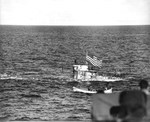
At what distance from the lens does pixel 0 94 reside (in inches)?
1544

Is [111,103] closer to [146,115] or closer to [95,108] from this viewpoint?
[95,108]

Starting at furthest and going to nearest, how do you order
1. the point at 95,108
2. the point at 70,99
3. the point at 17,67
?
the point at 17,67
the point at 70,99
the point at 95,108

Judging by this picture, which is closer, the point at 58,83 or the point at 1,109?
the point at 1,109

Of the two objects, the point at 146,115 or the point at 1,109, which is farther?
the point at 1,109

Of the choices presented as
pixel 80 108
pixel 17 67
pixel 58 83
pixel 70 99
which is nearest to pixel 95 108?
pixel 80 108

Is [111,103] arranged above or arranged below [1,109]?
above

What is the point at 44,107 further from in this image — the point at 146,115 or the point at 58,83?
the point at 146,115

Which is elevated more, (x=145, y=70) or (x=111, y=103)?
(x=111, y=103)

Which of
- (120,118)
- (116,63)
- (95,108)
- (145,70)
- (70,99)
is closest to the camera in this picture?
(120,118)

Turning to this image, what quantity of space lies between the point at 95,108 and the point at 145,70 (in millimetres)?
53290

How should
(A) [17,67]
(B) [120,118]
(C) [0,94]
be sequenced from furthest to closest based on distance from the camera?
(A) [17,67]
(C) [0,94]
(B) [120,118]

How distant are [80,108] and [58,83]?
1366cm

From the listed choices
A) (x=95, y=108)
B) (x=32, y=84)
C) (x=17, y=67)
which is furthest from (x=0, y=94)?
(x=95, y=108)

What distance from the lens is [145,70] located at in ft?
182
